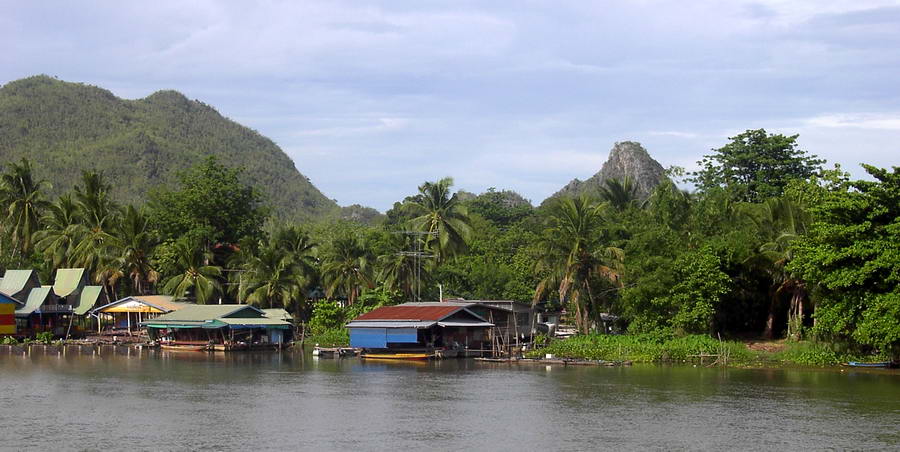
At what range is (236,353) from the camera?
5619 cm

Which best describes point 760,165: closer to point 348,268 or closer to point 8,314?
point 348,268

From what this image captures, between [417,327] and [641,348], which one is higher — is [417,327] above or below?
above

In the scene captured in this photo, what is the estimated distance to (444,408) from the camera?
104 feet

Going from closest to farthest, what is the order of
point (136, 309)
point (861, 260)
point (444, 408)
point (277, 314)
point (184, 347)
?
point (444, 408), point (861, 260), point (184, 347), point (277, 314), point (136, 309)

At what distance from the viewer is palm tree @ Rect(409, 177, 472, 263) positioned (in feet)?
207

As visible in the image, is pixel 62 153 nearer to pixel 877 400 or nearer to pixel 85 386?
pixel 85 386

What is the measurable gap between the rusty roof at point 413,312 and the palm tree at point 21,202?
1299 inches

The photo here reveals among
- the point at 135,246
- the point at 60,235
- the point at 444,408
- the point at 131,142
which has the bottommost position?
the point at 444,408

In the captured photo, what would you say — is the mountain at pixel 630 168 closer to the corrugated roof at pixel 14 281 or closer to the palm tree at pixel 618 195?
the palm tree at pixel 618 195

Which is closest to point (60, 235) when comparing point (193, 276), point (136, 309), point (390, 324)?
point (136, 309)

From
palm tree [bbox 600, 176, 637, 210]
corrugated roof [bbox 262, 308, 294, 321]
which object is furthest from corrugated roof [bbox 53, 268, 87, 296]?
palm tree [bbox 600, 176, 637, 210]

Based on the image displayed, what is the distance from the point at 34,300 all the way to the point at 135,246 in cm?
759

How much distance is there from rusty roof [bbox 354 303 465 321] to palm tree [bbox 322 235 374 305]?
6463 millimetres

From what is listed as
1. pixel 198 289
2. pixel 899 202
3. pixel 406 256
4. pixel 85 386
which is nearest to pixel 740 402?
pixel 899 202
